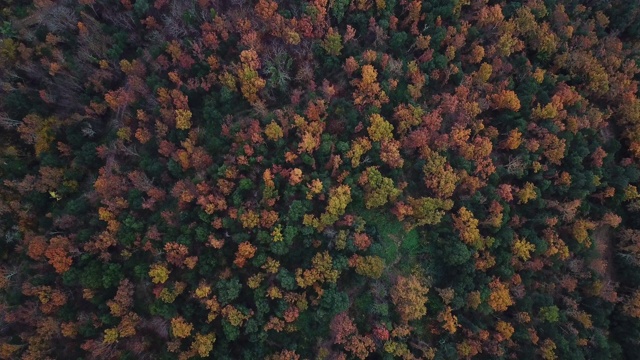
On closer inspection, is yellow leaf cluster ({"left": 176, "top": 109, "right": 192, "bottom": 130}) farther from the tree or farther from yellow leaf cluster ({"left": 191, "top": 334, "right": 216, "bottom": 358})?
the tree

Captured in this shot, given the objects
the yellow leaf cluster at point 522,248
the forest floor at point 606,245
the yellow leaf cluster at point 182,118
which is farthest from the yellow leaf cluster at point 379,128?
the forest floor at point 606,245

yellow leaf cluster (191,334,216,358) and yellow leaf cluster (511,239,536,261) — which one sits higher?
yellow leaf cluster (511,239,536,261)

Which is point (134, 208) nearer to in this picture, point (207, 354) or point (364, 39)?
point (207, 354)

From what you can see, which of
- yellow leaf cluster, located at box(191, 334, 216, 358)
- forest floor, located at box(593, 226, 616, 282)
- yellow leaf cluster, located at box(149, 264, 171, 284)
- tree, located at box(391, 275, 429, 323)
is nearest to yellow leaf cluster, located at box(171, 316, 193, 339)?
yellow leaf cluster, located at box(191, 334, 216, 358)

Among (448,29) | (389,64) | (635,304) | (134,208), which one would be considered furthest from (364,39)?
(635,304)

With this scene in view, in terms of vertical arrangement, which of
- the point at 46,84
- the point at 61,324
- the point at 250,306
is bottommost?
the point at 61,324

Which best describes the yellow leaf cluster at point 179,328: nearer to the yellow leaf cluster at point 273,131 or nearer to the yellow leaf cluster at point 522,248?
the yellow leaf cluster at point 273,131

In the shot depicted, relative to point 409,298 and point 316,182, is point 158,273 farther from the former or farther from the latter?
point 409,298

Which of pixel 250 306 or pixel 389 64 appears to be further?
pixel 389 64

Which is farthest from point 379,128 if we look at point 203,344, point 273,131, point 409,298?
point 203,344
